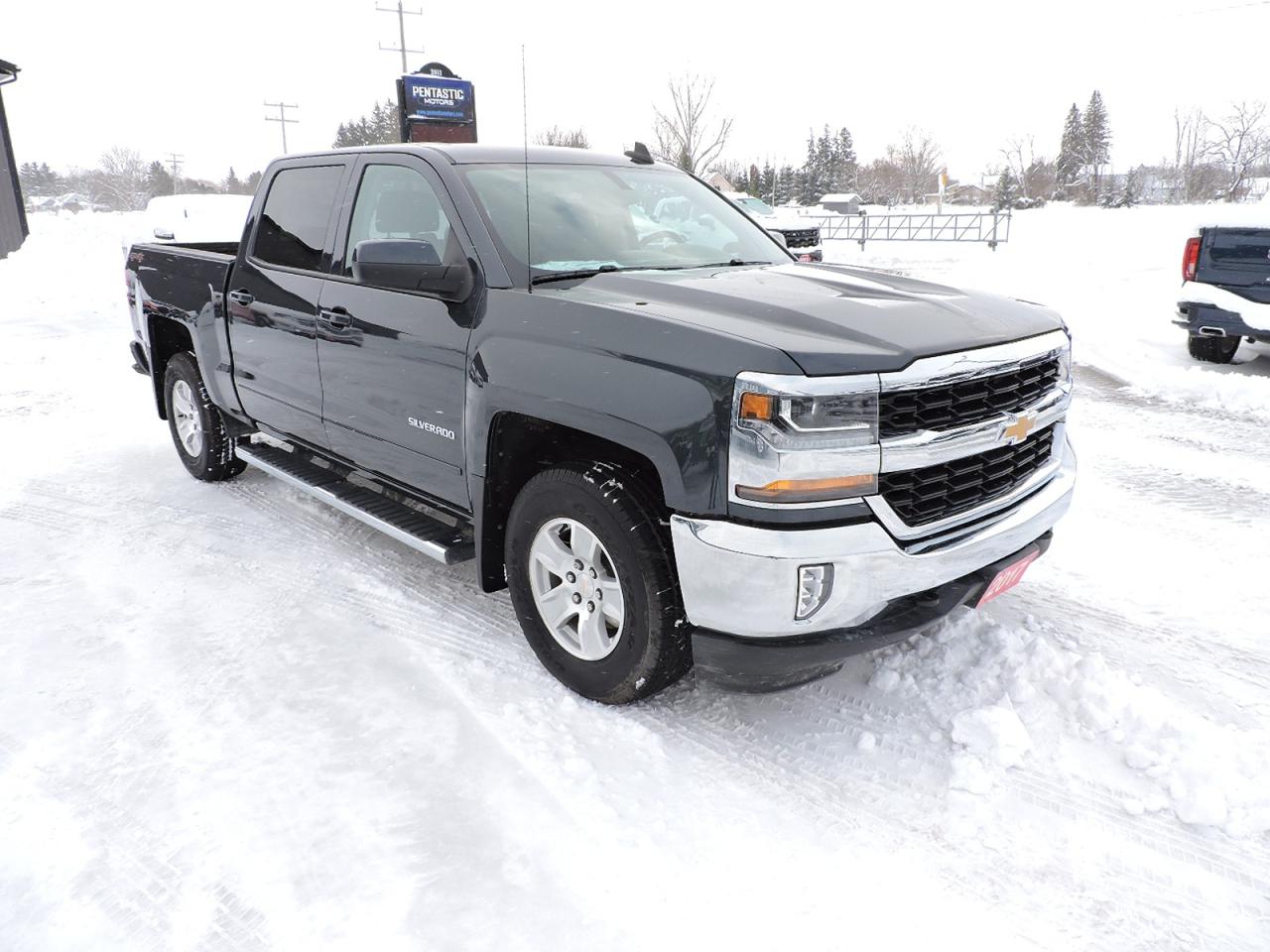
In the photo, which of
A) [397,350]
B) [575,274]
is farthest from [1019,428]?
[397,350]

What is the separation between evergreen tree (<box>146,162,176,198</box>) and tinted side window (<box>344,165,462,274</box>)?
3158 inches

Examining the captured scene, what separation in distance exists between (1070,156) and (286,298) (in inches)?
3337

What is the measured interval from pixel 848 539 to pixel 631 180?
7.39ft

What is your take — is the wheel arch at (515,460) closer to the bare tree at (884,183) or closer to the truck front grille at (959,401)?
the truck front grille at (959,401)

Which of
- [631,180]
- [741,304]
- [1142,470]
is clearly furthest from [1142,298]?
[741,304]

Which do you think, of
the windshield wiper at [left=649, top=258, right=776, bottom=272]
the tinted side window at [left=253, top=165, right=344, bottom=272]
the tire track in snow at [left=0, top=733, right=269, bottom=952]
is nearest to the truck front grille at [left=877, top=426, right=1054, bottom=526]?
the windshield wiper at [left=649, top=258, right=776, bottom=272]

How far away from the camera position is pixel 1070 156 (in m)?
74.9

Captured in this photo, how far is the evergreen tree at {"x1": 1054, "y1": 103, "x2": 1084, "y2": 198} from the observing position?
7181 centimetres

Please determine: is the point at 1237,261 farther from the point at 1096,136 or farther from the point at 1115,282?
the point at 1096,136

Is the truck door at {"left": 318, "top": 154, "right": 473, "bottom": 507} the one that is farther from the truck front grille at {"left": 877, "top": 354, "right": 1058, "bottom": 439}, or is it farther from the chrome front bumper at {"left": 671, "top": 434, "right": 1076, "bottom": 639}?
the truck front grille at {"left": 877, "top": 354, "right": 1058, "bottom": 439}

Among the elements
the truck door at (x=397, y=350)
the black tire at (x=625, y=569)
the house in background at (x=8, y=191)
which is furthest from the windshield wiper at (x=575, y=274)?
the house in background at (x=8, y=191)

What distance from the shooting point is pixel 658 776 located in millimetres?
2697

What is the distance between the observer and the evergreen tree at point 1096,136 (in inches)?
2918

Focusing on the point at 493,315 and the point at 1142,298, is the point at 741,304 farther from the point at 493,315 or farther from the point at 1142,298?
the point at 1142,298
